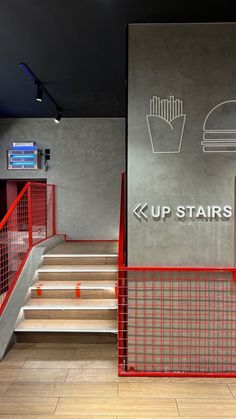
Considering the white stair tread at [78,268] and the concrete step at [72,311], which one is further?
the white stair tread at [78,268]

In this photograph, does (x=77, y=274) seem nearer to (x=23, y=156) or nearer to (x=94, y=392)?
(x=94, y=392)

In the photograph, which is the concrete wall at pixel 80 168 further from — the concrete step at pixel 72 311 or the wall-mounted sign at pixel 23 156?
the concrete step at pixel 72 311

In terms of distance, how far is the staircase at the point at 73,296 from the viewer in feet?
13.9

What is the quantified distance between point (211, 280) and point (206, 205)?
2.68 ft

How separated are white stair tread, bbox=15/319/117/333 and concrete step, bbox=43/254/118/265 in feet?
3.78

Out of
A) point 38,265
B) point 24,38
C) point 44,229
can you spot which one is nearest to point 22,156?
point 44,229

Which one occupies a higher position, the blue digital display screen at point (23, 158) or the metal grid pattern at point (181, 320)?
the blue digital display screen at point (23, 158)

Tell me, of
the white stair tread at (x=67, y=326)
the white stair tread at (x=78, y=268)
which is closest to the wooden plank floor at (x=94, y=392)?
the white stair tread at (x=67, y=326)

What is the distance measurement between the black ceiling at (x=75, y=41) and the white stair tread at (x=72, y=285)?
3.16m

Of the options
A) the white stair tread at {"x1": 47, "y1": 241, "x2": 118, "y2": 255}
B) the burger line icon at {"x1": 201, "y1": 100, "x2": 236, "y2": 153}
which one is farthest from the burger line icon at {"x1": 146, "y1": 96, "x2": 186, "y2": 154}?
the white stair tread at {"x1": 47, "y1": 241, "x2": 118, "y2": 255}

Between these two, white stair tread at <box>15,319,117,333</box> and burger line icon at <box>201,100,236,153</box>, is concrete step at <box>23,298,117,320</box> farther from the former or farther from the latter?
burger line icon at <box>201,100,236,153</box>

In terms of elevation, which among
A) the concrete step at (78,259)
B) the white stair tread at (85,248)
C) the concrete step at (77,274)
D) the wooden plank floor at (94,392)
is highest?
the white stair tread at (85,248)

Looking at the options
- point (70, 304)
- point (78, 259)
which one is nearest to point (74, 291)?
point (70, 304)

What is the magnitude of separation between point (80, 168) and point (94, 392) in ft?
16.3
